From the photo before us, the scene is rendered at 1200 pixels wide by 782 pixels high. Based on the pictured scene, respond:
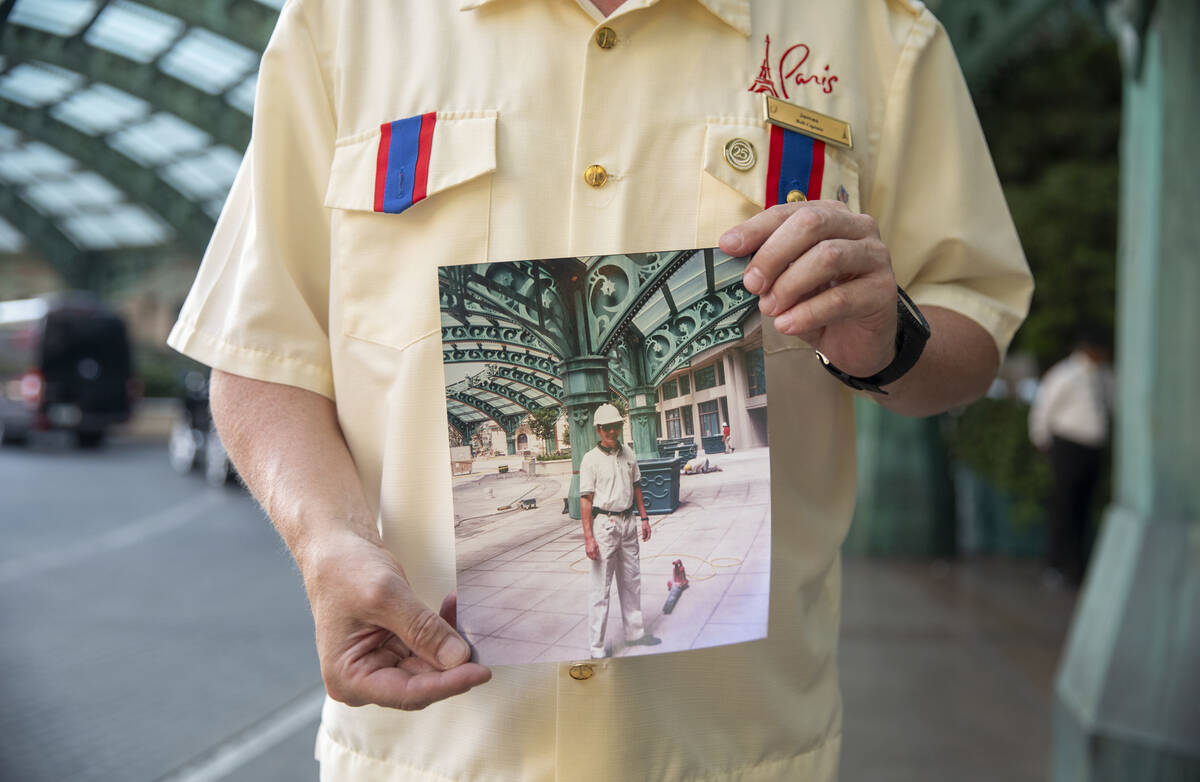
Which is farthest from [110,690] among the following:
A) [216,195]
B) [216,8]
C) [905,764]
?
[905,764]

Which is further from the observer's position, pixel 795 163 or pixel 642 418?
pixel 795 163

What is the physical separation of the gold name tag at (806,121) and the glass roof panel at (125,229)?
2861mm

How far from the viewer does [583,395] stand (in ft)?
2.69

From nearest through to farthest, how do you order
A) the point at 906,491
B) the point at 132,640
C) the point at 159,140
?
1. the point at 159,140
2. the point at 132,640
3. the point at 906,491

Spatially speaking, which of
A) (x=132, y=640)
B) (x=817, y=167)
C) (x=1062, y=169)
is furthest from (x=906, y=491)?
(x=817, y=167)

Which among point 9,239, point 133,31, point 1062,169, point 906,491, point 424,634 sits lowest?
point 906,491

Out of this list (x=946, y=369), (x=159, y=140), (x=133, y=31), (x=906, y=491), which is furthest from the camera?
(x=906, y=491)

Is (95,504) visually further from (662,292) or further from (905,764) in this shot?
(662,292)

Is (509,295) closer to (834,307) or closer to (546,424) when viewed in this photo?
(546,424)

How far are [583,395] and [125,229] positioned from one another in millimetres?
3101

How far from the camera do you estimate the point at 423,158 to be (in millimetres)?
948

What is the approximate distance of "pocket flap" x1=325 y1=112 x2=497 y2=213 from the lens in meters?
0.93

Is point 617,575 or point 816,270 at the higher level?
point 816,270

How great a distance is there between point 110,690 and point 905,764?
3.21 m
